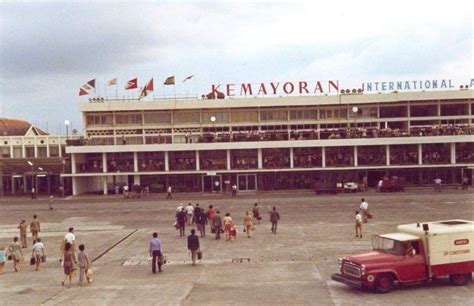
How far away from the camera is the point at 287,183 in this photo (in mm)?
61844

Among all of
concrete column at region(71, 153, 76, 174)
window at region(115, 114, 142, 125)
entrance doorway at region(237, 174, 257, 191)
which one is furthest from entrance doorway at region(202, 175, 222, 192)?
concrete column at region(71, 153, 76, 174)

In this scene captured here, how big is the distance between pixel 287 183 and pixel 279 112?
966 cm

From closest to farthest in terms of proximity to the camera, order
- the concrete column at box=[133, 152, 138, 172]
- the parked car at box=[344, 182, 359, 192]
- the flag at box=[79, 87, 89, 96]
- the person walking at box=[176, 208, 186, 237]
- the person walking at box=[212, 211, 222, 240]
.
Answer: the person walking at box=[212, 211, 222, 240]
the person walking at box=[176, 208, 186, 237]
the parked car at box=[344, 182, 359, 192]
the concrete column at box=[133, 152, 138, 172]
the flag at box=[79, 87, 89, 96]

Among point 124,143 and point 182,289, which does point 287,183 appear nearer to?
point 124,143

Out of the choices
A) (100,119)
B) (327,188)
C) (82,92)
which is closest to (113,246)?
(327,188)

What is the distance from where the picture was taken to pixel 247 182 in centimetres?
6131

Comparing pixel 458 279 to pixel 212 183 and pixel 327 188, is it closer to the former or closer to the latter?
pixel 327 188

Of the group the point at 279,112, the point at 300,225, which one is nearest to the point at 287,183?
the point at 279,112

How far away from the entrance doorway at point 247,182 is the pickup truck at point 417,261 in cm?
4432

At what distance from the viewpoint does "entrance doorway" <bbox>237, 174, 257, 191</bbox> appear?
201 feet

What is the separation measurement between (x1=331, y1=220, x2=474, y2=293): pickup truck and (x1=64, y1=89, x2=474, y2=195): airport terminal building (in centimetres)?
4246

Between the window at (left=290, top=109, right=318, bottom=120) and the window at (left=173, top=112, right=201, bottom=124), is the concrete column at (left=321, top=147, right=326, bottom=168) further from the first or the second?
the window at (left=173, top=112, right=201, bottom=124)

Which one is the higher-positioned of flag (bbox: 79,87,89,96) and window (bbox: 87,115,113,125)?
flag (bbox: 79,87,89,96)

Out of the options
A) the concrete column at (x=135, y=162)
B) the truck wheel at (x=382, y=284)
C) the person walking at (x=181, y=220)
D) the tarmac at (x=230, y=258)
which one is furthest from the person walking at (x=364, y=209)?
the concrete column at (x=135, y=162)
